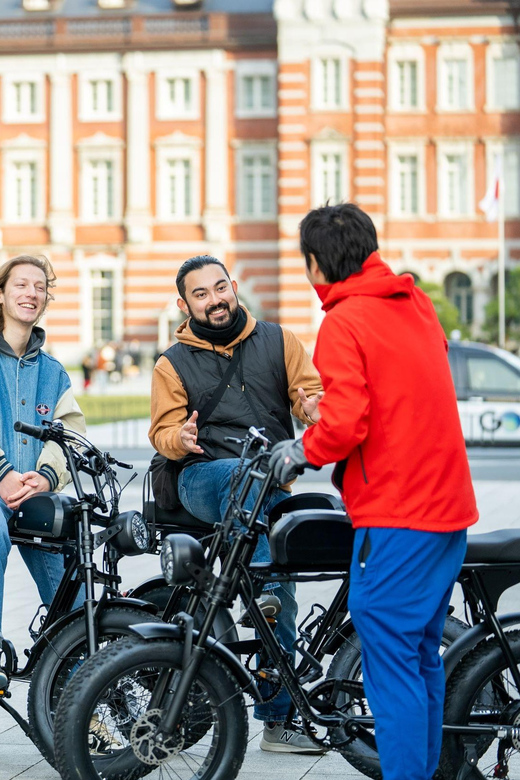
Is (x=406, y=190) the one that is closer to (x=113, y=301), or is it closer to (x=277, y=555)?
(x=113, y=301)

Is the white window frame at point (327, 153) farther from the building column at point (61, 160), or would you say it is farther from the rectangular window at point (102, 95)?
the building column at point (61, 160)

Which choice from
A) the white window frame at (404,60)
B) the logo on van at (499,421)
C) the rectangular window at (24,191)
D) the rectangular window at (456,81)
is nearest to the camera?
the logo on van at (499,421)

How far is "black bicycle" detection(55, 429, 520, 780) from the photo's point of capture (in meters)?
3.73

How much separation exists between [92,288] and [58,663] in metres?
42.6

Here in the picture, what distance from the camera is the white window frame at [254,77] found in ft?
145

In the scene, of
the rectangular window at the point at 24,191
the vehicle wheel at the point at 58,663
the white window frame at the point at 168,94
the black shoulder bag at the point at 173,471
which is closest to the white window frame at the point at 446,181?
the white window frame at the point at 168,94

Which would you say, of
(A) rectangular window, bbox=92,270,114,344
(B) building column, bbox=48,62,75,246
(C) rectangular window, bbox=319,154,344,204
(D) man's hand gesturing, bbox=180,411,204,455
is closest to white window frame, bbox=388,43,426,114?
(C) rectangular window, bbox=319,154,344,204

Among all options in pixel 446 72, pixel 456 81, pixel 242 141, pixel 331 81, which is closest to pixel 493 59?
pixel 456 81

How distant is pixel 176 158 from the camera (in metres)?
44.7

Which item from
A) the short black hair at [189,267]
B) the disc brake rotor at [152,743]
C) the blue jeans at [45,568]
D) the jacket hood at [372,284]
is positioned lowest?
the disc brake rotor at [152,743]

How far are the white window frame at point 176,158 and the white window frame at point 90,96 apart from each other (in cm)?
202

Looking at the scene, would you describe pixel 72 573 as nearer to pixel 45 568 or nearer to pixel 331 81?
pixel 45 568

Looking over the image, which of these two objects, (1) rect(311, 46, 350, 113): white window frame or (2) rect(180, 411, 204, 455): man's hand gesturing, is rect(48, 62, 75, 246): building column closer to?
(1) rect(311, 46, 350, 113): white window frame

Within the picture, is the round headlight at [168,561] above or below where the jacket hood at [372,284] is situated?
below
